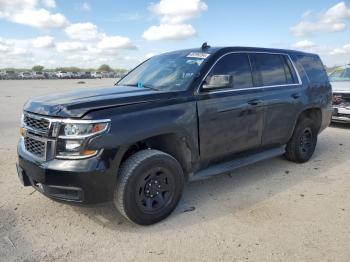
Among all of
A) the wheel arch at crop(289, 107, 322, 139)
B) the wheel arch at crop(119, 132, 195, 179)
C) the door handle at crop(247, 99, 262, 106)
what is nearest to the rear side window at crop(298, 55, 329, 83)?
the wheel arch at crop(289, 107, 322, 139)

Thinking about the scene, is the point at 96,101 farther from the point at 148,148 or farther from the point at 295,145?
the point at 295,145

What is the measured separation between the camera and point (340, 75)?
34.5 feet

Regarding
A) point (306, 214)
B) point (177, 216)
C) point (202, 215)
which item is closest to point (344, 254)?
point (306, 214)

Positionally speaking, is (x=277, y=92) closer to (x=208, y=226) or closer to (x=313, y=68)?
(x=313, y=68)

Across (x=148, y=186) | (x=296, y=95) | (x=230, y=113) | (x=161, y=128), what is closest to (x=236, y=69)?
(x=230, y=113)

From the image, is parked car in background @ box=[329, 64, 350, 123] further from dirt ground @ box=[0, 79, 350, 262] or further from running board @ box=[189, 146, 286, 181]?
running board @ box=[189, 146, 286, 181]

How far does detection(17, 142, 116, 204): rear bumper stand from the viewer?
3193 millimetres

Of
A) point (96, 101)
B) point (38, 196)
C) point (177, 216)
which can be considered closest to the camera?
point (96, 101)

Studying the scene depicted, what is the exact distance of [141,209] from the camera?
3.56m

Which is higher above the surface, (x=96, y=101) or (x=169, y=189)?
(x=96, y=101)

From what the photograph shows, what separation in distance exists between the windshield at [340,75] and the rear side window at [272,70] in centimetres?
570

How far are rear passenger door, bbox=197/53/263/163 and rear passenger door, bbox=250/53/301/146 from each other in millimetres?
191

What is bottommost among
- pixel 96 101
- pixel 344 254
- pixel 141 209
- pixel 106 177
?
pixel 344 254

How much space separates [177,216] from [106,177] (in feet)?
3.55
